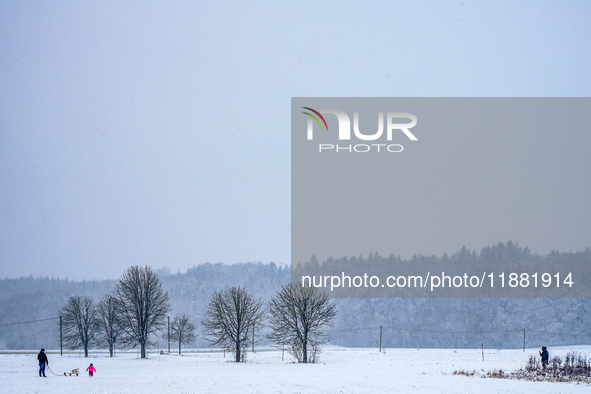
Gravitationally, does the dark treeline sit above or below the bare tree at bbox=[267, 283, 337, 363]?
below

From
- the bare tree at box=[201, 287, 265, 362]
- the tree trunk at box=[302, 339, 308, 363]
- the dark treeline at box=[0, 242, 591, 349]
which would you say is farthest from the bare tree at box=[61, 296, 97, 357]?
the dark treeline at box=[0, 242, 591, 349]

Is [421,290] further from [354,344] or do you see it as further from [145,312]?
[145,312]

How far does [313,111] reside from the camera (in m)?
69.4

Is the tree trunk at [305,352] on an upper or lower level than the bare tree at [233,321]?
lower

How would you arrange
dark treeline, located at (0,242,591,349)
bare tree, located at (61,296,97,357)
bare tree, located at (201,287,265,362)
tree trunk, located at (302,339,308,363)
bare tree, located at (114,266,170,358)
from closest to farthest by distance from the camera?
tree trunk, located at (302,339,308,363), bare tree, located at (201,287,265,362), bare tree, located at (114,266,170,358), bare tree, located at (61,296,97,357), dark treeline, located at (0,242,591,349)

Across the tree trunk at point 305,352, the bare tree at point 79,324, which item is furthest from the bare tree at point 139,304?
the tree trunk at point 305,352

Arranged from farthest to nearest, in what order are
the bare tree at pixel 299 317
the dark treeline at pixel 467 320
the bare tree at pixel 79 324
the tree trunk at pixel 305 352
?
the dark treeline at pixel 467 320 → the bare tree at pixel 79 324 → the bare tree at pixel 299 317 → the tree trunk at pixel 305 352

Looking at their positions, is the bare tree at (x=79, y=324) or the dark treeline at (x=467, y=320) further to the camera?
the dark treeline at (x=467, y=320)

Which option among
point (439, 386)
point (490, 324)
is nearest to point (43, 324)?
point (490, 324)

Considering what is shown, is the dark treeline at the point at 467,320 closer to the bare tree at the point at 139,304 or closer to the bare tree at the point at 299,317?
the bare tree at the point at 139,304

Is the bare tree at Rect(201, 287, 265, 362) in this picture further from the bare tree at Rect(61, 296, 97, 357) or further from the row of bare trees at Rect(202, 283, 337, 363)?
the bare tree at Rect(61, 296, 97, 357)

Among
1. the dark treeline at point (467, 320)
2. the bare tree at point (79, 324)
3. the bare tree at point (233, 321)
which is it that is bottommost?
the dark treeline at point (467, 320)

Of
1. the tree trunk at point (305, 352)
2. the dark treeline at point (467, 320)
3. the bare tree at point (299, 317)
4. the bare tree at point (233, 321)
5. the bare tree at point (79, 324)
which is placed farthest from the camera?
the dark treeline at point (467, 320)

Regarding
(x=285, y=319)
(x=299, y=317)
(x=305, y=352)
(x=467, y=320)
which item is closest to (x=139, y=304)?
(x=285, y=319)
